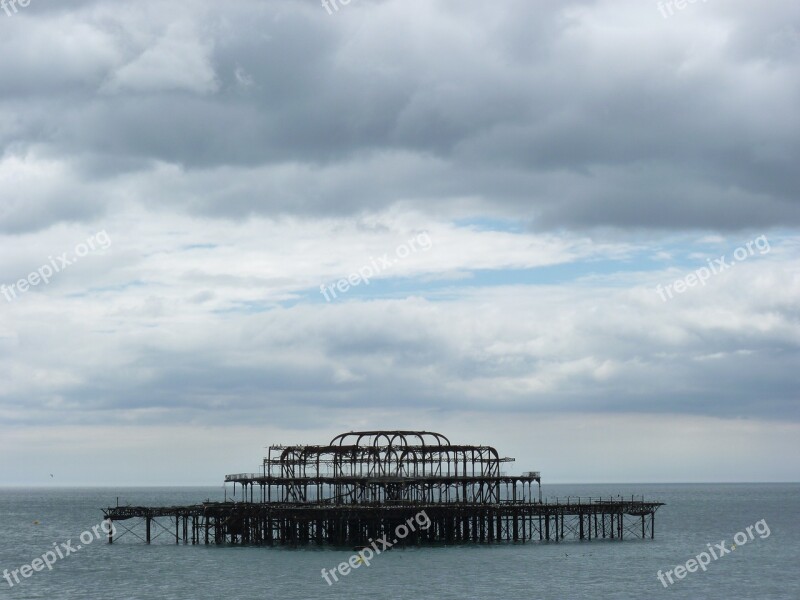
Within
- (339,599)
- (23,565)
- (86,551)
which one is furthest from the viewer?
(86,551)

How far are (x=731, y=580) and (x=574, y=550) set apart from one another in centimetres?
1773

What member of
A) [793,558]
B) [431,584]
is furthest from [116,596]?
[793,558]

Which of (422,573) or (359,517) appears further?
(359,517)

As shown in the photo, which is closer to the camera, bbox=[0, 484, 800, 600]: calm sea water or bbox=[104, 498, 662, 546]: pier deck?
bbox=[0, 484, 800, 600]: calm sea water

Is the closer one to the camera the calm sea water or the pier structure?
the calm sea water

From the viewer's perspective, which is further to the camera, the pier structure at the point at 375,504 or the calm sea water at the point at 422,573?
the pier structure at the point at 375,504

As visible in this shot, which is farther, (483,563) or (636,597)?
(483,563)

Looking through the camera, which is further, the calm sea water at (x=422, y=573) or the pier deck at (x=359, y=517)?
the pier deck at (x=359, y=517)

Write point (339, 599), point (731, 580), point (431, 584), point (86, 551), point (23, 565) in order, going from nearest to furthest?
point (339, 599) → point (431, 584) → point (731, 580) → point (23, 565) → point (86, 551)

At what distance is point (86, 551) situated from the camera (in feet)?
353

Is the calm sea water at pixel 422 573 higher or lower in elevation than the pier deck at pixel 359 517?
lower

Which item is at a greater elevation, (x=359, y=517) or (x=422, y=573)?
(x=359, y=517)

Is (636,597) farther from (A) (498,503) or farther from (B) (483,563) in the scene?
(A) (498,503)

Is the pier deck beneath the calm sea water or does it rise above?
above
